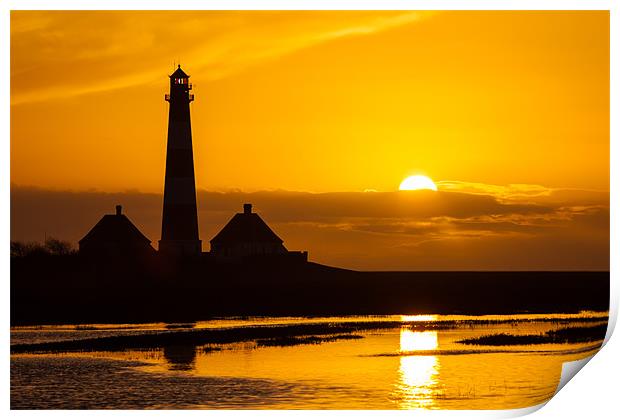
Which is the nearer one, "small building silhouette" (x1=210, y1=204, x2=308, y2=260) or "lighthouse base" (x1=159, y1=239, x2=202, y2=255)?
"small building silhouette" (x1=210, y1=204, x2=308, y2=260)

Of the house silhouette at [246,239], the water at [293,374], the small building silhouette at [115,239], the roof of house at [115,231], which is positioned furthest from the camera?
the house silhouette at [246,239]

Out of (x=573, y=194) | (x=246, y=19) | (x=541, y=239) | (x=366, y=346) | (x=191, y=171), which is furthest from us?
(x=191, y=171)

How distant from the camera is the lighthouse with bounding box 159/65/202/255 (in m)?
14.4

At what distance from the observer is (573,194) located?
37.8 feet

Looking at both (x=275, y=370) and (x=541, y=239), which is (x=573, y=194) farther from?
(x=275, y=370)

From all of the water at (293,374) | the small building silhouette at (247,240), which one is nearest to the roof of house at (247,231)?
the small building silhouette at (247,240)

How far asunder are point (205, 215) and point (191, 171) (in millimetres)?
1759

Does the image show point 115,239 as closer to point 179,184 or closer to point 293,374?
point 179,184

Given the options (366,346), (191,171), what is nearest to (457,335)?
(366,346)

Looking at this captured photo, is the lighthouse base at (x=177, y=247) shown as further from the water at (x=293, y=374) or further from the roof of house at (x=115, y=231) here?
the water at (x=293, y=374)

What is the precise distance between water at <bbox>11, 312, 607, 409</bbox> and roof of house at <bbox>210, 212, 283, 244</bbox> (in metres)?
1.27

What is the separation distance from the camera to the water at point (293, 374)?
10.5 metres


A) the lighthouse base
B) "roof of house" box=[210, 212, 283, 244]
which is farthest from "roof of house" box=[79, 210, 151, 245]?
"roof of house" box=[210, 212, 283, 244]

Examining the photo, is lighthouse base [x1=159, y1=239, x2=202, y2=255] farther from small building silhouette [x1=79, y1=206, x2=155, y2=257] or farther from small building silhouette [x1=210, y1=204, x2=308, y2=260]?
small building silhouette [x1=210, y1=204, x2=308, y2=260]
